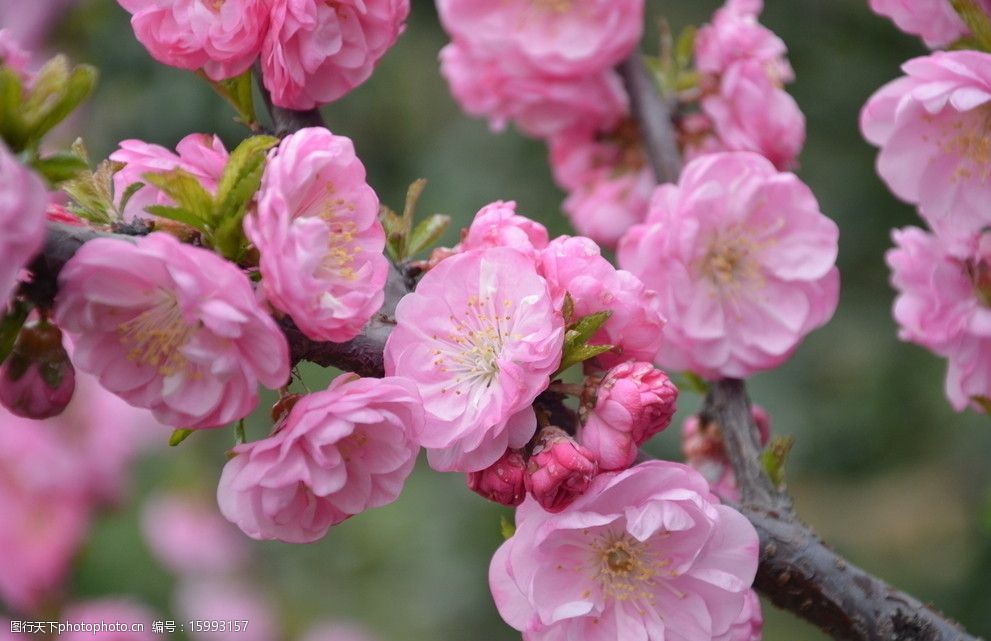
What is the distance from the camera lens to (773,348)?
79cm

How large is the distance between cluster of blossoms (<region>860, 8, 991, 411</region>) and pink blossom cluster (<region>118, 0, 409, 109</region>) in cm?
35

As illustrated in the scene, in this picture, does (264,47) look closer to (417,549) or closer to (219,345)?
(219,345)

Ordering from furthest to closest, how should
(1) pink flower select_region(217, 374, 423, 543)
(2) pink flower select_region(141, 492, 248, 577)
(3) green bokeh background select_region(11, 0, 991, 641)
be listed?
(3) green bokeh background select_region(11, 0, 991, 641)
(2) pink flower select_region(141, 492, 248, 577)
(1) pink flower select_region(217, 374, 423, 543)

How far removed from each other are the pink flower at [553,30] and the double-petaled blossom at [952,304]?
307mm

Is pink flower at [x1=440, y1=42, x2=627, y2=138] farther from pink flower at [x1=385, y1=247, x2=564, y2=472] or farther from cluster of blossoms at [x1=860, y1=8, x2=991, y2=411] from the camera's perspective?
pink flower at [x1=385, y1=247, x2=564, y2=472]

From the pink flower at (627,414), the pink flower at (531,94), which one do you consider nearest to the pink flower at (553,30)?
the pink flower at (531,94)

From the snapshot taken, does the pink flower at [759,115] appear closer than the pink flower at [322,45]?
No

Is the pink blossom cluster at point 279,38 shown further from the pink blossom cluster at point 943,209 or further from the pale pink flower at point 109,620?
the pale pink flower at point 109,620

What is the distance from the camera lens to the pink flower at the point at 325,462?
53 centimetres

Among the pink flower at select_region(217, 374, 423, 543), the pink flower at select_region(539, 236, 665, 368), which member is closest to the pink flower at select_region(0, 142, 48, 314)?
the pink flower at select_region(217, 374, 423, 543)

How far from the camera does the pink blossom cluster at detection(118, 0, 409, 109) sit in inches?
24.8

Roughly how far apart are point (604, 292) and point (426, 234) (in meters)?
0.16

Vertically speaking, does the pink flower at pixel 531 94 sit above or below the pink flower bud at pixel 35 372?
below

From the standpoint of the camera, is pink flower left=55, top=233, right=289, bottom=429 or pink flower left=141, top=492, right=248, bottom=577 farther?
pink flower left=141, top=492, right=248, bottom=577
